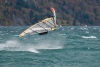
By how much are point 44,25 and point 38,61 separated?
22.5 ft

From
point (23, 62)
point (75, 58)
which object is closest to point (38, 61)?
point (23, 62)

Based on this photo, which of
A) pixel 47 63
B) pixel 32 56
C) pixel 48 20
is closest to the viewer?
pixel 48 20

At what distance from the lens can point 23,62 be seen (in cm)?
5184

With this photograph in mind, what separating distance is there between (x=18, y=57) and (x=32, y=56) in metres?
2.07

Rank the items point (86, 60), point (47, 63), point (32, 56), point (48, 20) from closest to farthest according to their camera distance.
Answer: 1. point (48, 20)
2. point (47, 63)
3. point (86, 60)
4. point (32, 56)

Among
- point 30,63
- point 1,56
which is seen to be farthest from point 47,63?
point 1,56

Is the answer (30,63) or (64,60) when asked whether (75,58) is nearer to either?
(64,60)

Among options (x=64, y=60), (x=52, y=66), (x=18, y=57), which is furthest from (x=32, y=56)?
(x=52, y=66)

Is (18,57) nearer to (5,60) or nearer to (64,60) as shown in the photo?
(5,60)

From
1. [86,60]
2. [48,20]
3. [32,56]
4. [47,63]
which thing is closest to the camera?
[48,20]

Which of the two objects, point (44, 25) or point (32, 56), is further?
point (32, 56)

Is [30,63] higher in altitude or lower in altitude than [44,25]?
lower

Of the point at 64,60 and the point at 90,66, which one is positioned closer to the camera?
the point at 90,66

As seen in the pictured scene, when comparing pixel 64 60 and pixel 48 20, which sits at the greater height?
pixel 48 20
